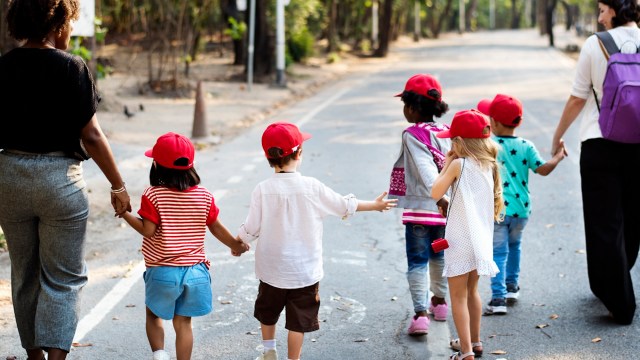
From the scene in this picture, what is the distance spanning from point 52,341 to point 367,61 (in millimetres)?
34859

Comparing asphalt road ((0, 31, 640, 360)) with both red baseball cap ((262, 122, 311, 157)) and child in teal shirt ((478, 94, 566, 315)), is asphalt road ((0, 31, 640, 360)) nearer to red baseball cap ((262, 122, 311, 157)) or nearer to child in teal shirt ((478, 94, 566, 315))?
child in teal shirt ((478, 94, 566, 315))

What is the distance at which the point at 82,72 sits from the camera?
13.9ft

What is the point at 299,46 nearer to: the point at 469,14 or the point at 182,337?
the point at 182,337

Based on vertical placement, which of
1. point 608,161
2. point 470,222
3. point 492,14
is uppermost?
point 608,161

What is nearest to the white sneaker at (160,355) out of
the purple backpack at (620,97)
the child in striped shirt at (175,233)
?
the child in striped shirt at (175,233)

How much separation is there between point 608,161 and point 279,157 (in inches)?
86.4

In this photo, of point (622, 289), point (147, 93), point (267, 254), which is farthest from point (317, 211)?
point (147, 93)

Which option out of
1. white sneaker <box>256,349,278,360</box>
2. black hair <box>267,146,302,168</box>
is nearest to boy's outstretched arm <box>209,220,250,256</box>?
black hair <box>267,146,302,168</box>

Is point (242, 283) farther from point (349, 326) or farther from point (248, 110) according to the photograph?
point (248, 110)

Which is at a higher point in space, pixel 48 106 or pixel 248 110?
pixel 48 106

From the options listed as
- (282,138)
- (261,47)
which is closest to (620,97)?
(282,138)

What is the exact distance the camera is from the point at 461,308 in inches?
195

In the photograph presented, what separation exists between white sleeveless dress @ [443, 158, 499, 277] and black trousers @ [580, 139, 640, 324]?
1.01 metres

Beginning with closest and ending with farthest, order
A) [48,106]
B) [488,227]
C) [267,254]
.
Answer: [48,106], [267,254], [488,227]
